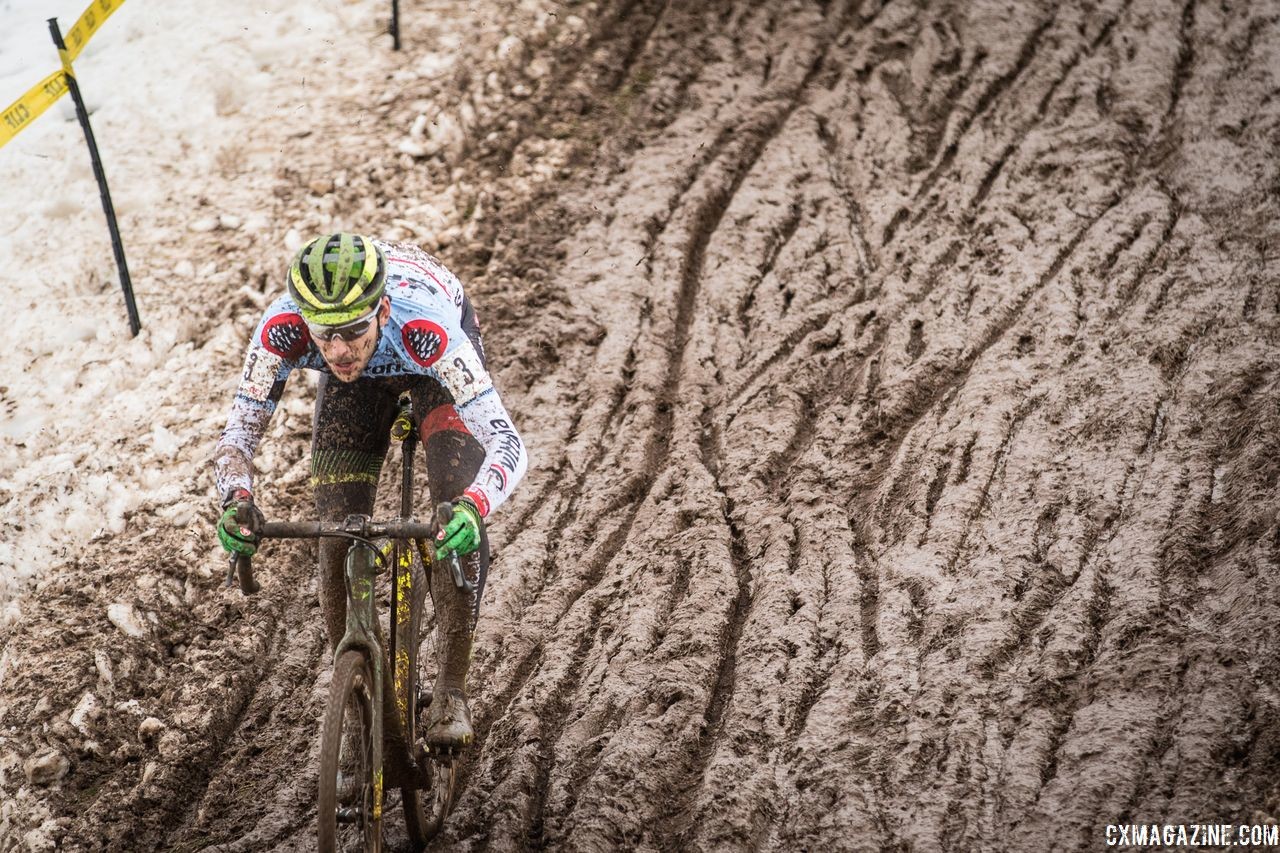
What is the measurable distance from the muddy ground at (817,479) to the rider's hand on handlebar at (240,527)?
156 cm

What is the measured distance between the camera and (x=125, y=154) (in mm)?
8070

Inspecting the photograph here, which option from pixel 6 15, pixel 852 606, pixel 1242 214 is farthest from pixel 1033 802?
pixel 6 15

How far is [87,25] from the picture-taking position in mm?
7004

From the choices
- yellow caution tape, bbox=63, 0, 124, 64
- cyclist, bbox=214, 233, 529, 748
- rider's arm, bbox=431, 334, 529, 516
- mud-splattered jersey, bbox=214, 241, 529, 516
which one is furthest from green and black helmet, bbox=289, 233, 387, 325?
yellow caution tape, bbox=63, 0, 124, 64

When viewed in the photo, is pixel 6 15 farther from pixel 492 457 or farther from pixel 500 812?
pixel 500 812

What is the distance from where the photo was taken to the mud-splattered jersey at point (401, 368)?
167 inches

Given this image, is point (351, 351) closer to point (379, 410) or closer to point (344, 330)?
point (344, 330)

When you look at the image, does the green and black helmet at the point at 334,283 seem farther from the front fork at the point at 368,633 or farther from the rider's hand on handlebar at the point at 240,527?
the front fork at the point at 368,633

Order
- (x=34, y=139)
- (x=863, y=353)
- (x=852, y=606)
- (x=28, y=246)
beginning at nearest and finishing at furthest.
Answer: (x=852, y=606) < (x=863, y=353) < (x=28, y=246) < (x=34, y=139)

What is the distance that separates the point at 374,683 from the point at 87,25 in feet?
17.7

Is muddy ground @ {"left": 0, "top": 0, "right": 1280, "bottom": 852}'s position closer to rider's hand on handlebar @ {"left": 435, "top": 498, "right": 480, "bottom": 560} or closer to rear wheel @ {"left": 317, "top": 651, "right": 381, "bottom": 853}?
rear wheel @ {"left": 317, "top": 651, "right": 381, "bottom": 853}

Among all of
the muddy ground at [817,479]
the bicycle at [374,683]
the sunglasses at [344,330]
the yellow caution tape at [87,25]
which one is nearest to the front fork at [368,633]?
the bicycle at [374,683]

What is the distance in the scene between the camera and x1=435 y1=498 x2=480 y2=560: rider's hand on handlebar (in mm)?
3713

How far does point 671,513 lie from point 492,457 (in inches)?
78.0
